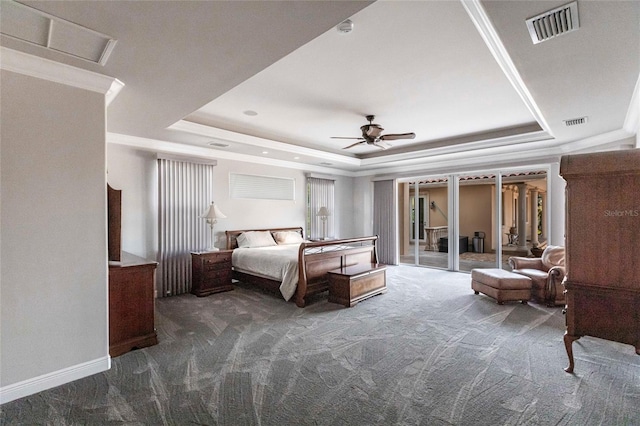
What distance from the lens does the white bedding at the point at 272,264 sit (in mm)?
4543

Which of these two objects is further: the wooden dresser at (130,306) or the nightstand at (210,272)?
the nightstand at (210,272)

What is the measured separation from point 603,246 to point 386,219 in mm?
5585

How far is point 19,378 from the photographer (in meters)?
2.27

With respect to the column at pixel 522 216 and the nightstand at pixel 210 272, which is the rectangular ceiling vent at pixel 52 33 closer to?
the nightstand at pixel 210 272

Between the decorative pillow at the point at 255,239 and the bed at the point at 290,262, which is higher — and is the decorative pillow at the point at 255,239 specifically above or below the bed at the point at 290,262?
above

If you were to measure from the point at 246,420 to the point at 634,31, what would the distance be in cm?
355

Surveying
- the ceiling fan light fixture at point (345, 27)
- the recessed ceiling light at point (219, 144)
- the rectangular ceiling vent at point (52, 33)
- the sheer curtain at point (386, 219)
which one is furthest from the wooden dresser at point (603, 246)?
the sheer curtain at point (386, 219)

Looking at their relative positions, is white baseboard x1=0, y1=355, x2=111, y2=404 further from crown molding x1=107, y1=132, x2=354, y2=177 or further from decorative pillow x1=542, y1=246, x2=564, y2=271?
decorative pillow x1=542, y1=246, x2=564, y2=271

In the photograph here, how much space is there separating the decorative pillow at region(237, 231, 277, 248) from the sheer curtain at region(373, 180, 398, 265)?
319cm

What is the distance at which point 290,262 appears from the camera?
4.61 metres

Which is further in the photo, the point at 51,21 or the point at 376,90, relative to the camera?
the point at 376,90

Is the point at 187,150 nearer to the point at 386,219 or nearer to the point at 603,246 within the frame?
the point at 386,219

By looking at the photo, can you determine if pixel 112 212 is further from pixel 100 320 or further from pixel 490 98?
pixel 490 98

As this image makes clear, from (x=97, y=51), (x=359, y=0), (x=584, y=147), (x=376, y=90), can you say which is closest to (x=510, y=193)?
(x=584, y=147)
